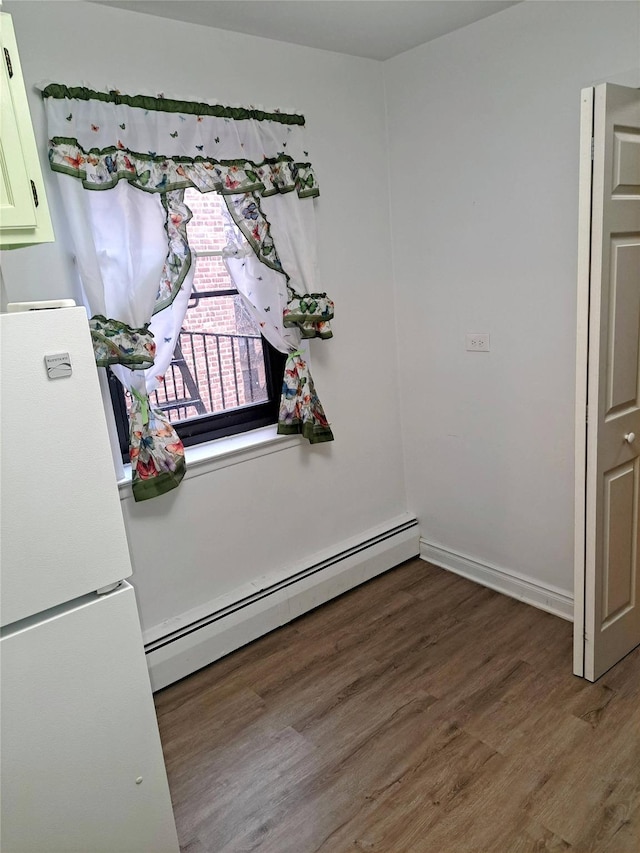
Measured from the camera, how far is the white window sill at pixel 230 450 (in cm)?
258

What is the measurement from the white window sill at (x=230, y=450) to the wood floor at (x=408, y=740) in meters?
0.84

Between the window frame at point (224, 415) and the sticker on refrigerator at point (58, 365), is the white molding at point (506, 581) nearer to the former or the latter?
the window frame at point (224, 415)

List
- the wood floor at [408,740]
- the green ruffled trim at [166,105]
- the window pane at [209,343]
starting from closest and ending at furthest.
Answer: the wood floor at [408,740]
the green ruffled trim at [166,105]
the window pane at [209,343]

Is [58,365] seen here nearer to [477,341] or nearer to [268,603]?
[268,603]

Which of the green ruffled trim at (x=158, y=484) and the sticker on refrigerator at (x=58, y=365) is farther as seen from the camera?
the green ruffled trim at (x=158, y=484)

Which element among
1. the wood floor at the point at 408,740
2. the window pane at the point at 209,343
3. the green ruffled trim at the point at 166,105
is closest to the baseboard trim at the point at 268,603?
the wood floor at the point at 408,740

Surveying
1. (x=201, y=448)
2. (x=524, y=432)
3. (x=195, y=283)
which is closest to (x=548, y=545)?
Answer: (x=524, y=432)

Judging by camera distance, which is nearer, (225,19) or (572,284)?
(225,19)

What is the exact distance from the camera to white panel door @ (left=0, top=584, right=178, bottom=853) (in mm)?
1328

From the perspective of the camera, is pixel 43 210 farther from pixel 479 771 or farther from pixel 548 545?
pixel 548 545

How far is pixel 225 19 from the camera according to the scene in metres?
2.36

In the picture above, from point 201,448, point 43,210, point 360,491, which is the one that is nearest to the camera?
point 43,210

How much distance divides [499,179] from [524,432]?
44.4 inches

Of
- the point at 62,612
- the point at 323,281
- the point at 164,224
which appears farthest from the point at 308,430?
the point at 62,612
